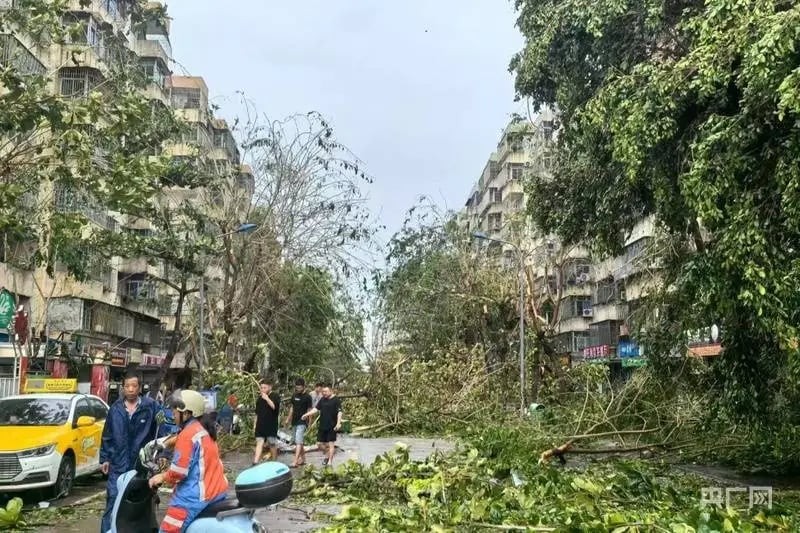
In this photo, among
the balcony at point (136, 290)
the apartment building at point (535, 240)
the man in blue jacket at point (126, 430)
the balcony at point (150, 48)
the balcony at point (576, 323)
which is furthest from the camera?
the balcony at point (576, 323)

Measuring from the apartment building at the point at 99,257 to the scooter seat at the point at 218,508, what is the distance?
844 centimetres

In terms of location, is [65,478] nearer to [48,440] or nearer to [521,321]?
[48,440]

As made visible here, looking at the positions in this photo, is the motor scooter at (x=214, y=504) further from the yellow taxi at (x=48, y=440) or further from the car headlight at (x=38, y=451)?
the car headlight at (x=38, y=451)

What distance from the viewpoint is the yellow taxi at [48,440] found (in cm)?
1080

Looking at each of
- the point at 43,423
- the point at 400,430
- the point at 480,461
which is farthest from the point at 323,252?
the point at 480,461

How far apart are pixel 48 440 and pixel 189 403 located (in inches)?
277

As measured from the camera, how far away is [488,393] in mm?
26219

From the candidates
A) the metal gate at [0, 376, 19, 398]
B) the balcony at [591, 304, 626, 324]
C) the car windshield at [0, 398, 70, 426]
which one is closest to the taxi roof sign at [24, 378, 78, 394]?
the car windshield at [0, 398, 70, 426]

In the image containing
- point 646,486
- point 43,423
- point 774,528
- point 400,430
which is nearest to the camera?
point 774,528

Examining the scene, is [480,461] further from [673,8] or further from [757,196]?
[673,8]

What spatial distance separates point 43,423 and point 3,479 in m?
1.37

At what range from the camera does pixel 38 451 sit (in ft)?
36.0

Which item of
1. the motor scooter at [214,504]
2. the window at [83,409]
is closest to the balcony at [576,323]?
the window at [83,409]

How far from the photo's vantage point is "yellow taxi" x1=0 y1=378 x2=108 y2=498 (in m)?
10.8
